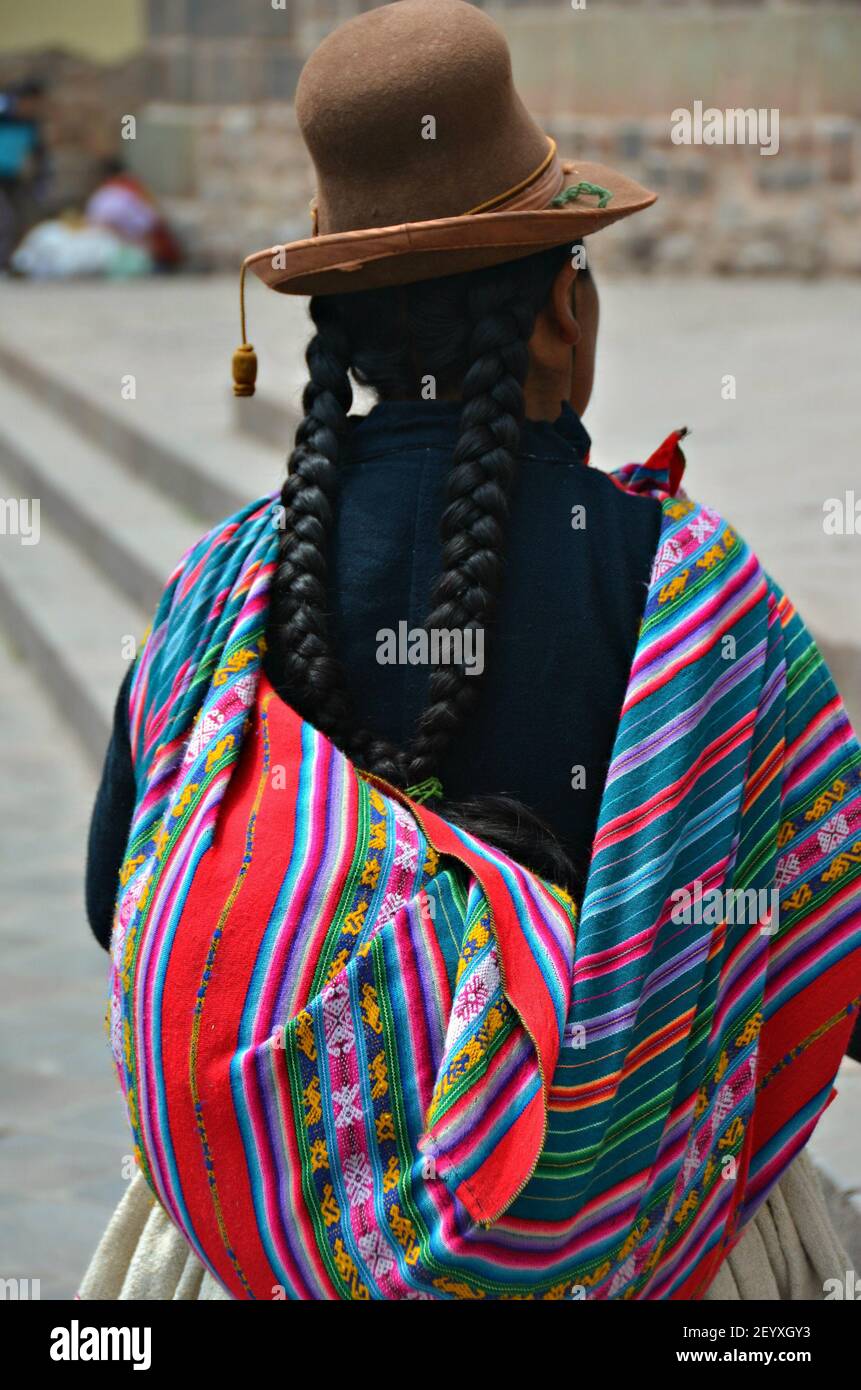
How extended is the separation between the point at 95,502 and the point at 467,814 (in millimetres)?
5845

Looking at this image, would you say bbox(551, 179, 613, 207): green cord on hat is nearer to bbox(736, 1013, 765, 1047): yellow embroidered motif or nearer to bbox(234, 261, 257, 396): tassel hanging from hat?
bbox(234, 261, 257, 396): tassel hanging from hat

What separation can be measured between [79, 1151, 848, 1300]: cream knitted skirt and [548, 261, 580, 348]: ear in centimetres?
92

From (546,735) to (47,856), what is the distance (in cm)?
346

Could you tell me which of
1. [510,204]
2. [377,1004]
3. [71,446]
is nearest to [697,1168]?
[377,1004]

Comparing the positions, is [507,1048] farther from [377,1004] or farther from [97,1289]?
[97,1289]

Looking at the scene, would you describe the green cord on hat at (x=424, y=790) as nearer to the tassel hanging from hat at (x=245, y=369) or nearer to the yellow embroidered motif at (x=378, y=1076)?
the yellow embroidered motif at (x=378, y=1076)

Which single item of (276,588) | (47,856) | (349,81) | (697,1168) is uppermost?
(349,81)

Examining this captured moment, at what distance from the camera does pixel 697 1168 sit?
175 centimetres

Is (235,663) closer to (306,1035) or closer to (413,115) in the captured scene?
(306,1035)

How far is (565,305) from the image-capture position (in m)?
1.77

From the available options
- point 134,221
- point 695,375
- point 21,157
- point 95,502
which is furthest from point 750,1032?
point 21,157

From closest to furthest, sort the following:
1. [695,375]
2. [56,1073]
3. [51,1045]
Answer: [56,1073] < [51,1045] < [695,375]

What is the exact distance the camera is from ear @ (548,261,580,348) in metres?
1.77

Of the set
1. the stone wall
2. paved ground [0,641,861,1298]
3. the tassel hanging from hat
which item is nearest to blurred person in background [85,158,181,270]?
the stone wall
